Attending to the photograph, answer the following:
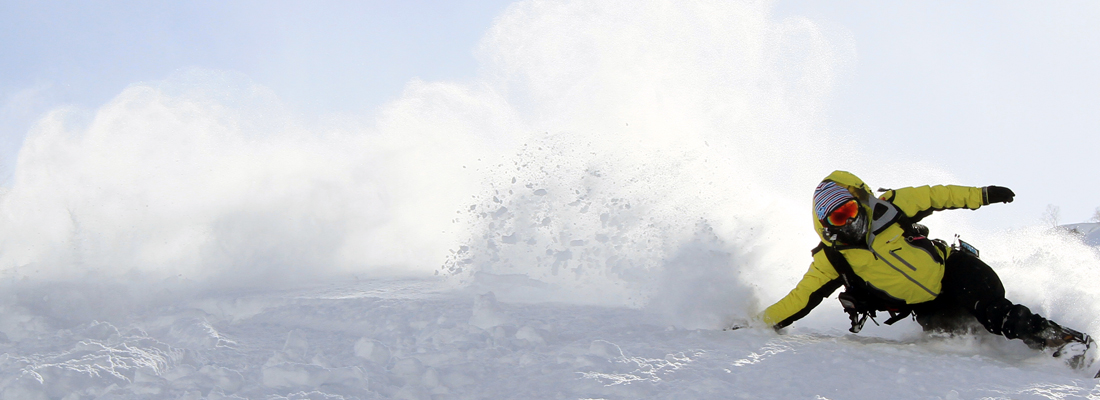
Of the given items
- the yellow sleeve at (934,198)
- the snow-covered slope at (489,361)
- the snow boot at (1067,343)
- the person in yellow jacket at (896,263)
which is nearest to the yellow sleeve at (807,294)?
the person in yellow jacket at (896,263)

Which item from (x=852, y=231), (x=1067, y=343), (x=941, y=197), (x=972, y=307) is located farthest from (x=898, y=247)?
(x=1067, y=343)

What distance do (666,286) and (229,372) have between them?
11.3 ft

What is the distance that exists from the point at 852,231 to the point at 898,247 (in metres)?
0.35

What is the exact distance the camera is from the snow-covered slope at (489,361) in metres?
3.02

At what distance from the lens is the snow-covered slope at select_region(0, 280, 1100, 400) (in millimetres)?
3016

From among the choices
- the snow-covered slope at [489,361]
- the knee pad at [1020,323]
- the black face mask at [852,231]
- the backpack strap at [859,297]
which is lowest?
the snow-covered slope at [489,361]

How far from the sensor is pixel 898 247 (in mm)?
4223

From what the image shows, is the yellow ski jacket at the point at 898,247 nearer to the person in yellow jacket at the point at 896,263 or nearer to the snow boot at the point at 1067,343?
the person in yellow jacket at the point at 896,263

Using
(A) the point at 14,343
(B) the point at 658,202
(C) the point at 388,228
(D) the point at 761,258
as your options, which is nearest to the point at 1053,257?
(D) the point at 761,258

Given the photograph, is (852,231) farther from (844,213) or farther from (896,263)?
(896,263)

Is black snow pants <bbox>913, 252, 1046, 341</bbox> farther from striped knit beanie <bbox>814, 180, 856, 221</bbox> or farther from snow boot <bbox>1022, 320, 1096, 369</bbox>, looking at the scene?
striped knit beanie <bbox>814, 180, 856, 221</bbox>

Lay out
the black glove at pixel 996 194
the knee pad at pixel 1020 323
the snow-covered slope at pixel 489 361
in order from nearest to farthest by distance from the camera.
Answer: the snow-covered slope at pixel 489 361
the knee pad at pixel 1020 323
the black glove at pixel 996 194

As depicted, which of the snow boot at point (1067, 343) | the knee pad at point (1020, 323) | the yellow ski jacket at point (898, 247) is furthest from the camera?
the yellow ski jacket at point (898, 247)

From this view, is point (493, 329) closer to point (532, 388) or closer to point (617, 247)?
point (532, 388)
